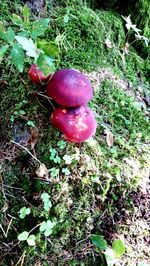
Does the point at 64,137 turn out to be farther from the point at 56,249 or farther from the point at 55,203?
the point at 56,249

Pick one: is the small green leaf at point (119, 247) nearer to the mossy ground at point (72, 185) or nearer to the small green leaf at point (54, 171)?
the mossy ground at point (72, 185)

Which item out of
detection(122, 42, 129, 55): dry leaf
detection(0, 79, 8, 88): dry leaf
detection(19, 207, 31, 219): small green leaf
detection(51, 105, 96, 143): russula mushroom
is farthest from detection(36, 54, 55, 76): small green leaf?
detection(122, 42, 129, 55): dry leaf

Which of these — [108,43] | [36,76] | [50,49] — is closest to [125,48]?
[108,43]

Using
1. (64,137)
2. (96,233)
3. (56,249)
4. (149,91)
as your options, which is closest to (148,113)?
(149,91)

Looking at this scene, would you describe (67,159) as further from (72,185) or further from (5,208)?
(5,208)

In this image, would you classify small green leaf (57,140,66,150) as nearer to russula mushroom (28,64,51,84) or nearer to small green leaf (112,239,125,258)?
russula mushroom (28,64,51,84)

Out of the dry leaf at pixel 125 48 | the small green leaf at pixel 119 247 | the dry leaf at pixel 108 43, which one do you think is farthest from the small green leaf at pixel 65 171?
the dry leaf at pixel 125 48
